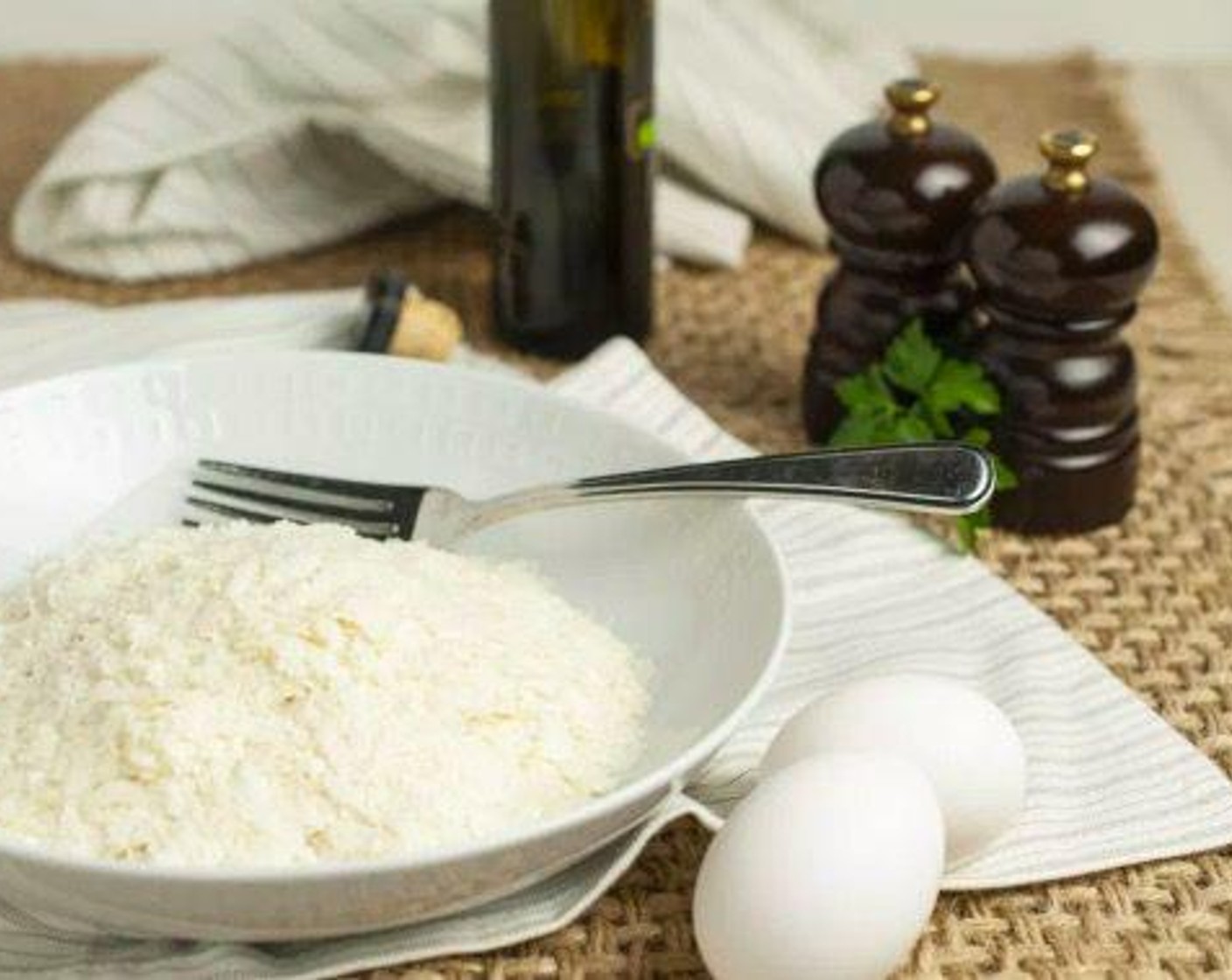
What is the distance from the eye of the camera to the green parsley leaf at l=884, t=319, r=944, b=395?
108 centimetres

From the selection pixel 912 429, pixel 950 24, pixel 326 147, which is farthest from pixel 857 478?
pixel 950 24

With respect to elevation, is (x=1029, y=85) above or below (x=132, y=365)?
below

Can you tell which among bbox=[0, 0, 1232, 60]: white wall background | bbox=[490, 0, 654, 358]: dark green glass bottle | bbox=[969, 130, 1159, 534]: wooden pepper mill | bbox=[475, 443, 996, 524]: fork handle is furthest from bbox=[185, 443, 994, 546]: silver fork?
bbox=[0, 0, 1232, 60]: white wall background

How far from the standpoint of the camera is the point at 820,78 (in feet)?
5.12

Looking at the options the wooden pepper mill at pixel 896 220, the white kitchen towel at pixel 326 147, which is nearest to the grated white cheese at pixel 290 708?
the wooden pepper mill at pixel 896 220

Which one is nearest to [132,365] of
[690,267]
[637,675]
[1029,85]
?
[637,675]

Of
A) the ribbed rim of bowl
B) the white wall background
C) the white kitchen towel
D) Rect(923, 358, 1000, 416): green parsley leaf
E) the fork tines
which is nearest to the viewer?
the ribbed rim of bowl

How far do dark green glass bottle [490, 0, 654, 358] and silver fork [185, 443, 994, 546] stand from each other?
0.33m

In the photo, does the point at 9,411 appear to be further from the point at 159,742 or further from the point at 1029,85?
the point at 1029,85

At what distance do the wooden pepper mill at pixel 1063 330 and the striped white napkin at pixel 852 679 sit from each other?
0.25ft

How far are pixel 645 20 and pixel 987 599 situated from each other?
1.37ft

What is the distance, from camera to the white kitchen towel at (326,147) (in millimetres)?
1417

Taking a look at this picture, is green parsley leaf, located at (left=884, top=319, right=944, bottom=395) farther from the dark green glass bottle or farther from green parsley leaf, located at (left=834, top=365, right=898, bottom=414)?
the dark green glass bottle

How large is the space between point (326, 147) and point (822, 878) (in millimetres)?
926
